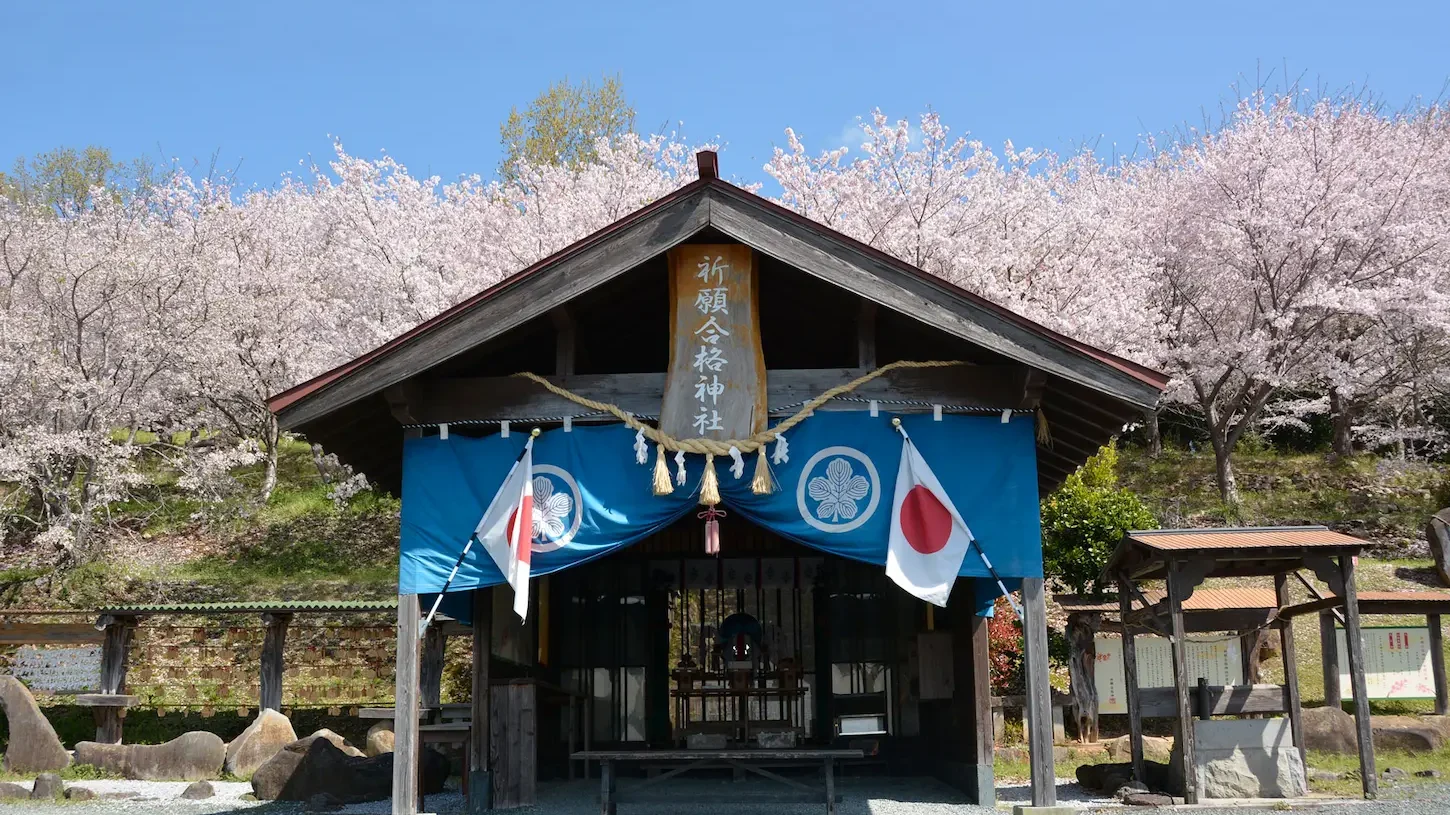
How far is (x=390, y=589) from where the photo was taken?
22.4 meters

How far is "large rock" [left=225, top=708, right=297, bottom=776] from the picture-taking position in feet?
43.9

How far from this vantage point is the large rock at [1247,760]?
10.1 meters

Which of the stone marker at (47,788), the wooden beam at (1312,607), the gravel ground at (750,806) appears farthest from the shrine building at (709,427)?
the stone marker at (47,788)

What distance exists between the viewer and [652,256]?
28.8 feet

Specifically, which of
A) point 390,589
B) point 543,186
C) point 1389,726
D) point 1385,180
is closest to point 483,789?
point 1389,726

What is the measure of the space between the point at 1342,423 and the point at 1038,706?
22455 mm

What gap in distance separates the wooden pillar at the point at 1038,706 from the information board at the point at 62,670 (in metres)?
12.9

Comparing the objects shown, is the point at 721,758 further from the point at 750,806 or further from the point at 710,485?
the point at 710,485

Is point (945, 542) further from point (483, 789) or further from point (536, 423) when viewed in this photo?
point (483, 789)

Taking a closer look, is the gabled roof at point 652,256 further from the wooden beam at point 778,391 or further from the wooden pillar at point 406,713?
the wooden pillar at point 406,713

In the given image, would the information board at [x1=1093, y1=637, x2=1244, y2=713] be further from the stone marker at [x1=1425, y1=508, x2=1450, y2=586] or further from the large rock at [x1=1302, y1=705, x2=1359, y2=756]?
the stone marker at [x1=1425, y1=508, x2=1450, y2=586]

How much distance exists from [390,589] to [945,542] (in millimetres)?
16116

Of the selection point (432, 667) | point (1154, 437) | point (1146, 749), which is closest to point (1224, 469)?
point (1154, 437)

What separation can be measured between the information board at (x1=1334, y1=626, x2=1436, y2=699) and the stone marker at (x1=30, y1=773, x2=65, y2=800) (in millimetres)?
14902
